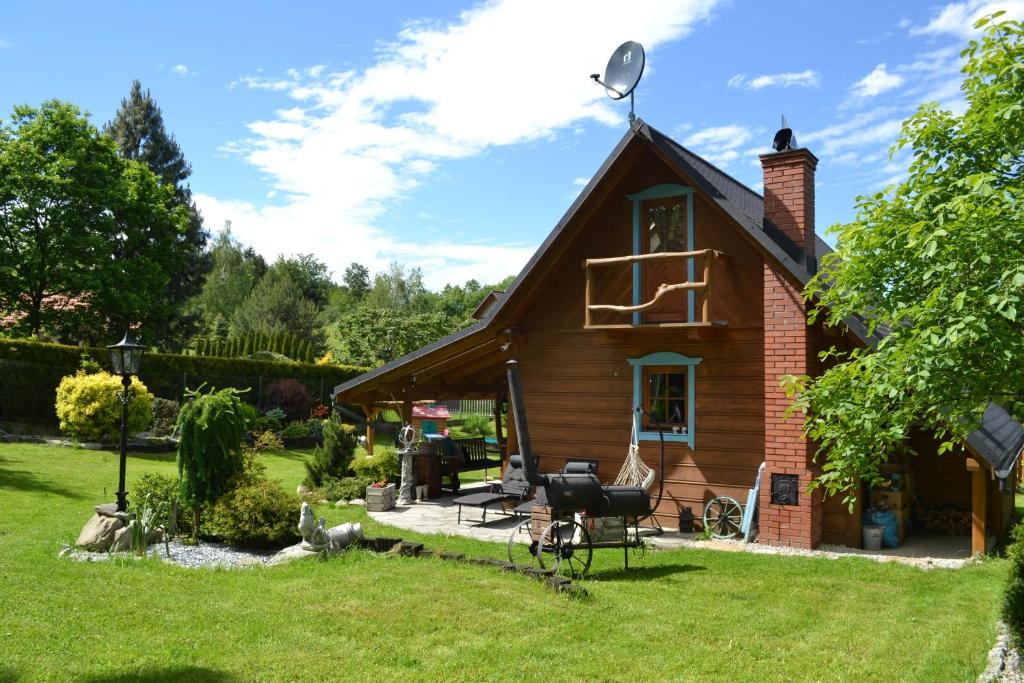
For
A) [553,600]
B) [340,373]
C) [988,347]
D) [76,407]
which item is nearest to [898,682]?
[988,347]

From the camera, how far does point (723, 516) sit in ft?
36.5

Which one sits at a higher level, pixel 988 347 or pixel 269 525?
pixel 988 347

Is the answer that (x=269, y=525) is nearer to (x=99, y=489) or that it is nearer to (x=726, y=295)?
(x=99, y=489)

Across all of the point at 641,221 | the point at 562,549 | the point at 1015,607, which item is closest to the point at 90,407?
the point at 641,221

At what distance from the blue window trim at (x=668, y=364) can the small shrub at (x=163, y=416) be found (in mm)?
13775

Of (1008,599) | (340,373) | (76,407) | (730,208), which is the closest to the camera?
(1008,599)

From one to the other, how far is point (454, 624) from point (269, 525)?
4.00 metres

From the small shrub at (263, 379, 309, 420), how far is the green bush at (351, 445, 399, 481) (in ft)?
37.6

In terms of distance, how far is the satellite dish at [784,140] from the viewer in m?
11.8

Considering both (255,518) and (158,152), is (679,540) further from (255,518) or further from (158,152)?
(158,152)

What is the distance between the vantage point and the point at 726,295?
37.6 ft

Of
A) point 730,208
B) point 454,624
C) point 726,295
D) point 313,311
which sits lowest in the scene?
point 454,624

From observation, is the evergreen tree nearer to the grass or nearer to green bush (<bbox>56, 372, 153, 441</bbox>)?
A: green bush (<bbox>56, 372, 153, 441</bbox>)

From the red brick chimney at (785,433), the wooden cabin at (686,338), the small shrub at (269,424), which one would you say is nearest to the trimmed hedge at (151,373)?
the small shrub at (269,424)
